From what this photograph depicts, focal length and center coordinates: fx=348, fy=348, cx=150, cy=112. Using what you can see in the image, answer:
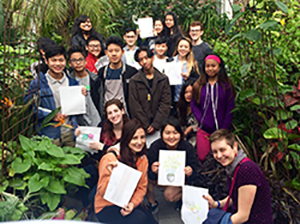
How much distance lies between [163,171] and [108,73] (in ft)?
4.44

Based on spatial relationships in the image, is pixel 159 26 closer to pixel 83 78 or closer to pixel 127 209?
pixel 83 78

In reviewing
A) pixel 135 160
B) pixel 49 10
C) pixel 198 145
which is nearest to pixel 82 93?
pixel 135 160

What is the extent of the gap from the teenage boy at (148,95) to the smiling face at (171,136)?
1.49ft

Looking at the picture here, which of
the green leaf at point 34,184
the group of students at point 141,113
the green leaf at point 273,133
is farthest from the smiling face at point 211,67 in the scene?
the green leaf at point 34,184

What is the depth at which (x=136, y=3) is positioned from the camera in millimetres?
8836

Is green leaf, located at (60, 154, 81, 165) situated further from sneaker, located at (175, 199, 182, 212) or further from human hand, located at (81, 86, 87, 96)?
sneaker, located at (175, 199, 182, 212)

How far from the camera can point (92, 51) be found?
15.1ft

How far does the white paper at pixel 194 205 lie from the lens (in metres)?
2.77

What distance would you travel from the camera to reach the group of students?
3.07 metres

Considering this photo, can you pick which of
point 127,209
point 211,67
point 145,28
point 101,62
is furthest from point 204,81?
point 145,28

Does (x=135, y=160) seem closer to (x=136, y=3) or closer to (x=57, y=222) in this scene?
(x=57, y=222)

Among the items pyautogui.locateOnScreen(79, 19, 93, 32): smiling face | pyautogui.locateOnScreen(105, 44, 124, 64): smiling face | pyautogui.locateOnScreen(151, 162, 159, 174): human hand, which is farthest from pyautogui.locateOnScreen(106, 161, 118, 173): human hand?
pyautogui.locateOnScreen(79, 19, 93, 32): smiling face

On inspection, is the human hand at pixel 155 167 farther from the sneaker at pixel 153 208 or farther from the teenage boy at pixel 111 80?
the teenage boy at pixel 111 80

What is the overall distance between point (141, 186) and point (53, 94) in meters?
1.36
